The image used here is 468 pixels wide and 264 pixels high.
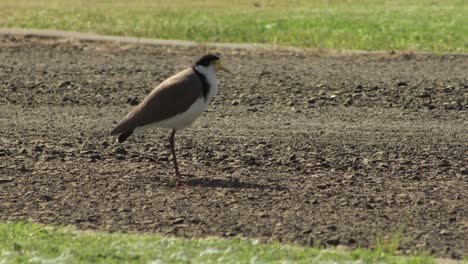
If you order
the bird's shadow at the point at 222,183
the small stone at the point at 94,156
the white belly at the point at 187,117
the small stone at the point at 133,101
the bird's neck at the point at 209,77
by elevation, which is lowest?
the small stone at the point at 133,101

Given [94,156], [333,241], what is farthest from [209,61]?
[333,241]

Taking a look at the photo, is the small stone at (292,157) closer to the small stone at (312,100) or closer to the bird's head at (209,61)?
the bird's head at (209,61)

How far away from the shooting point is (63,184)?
9.82 m

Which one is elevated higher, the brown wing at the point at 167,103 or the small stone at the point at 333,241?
the brown wing at the point at 167,103

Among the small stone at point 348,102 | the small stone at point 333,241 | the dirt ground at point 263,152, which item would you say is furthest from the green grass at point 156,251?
the small stone at point 348,102

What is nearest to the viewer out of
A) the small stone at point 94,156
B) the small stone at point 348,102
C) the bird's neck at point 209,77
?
the bird's neck at point 209,77

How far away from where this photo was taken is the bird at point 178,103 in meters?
9.77

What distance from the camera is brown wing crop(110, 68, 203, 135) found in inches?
384

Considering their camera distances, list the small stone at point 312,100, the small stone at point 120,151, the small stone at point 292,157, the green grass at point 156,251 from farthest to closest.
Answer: the small stone at point 312,100, the small stone at point 120,151, the small stone at point 292,157, the green grass at point 156,251

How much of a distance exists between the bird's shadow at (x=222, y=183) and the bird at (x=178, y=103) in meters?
0.14

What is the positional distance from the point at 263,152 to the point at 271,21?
1440 centimetres

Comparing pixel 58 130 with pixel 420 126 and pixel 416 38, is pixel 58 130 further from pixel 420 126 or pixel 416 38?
pixel 416 38

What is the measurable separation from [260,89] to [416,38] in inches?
282

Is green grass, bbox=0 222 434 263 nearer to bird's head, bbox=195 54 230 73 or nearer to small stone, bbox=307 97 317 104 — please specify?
bird's head, bbox=195 54 230 73
